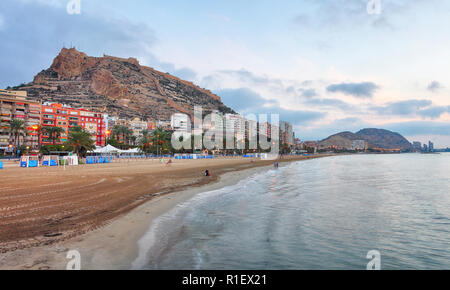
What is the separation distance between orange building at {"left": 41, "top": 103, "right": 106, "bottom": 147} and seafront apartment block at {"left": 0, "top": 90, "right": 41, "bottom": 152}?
4.70m

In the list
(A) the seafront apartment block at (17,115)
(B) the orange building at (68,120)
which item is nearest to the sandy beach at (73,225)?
(A) the seafront apartment block at (17,115)

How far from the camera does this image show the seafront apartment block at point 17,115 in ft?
310

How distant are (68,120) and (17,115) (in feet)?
67.3

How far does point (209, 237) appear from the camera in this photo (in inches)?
390

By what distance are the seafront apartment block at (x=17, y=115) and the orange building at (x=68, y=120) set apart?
4699 millimetres

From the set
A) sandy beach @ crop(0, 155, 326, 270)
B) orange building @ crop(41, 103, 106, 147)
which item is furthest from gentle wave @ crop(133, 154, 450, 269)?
orange building @ crop(41, 103, 106, 147)

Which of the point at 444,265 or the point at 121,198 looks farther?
the point at 121,198

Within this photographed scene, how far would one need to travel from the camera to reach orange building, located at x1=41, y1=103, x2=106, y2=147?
11488 cm

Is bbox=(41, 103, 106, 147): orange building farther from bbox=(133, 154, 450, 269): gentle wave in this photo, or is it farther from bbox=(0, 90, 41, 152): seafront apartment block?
bbox=(133, 154, 450, 269): gentle wave

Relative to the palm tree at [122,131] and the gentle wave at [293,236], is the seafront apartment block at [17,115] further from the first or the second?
the gentle wave at [293,236]

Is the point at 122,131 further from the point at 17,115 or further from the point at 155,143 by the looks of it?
the point at 155,143

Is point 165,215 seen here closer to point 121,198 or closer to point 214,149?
point 121,198

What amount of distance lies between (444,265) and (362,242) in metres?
2.40
